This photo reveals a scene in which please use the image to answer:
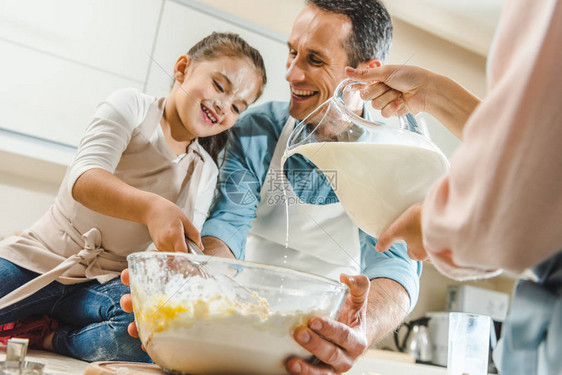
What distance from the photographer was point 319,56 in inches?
45.2

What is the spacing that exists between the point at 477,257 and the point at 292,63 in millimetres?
893

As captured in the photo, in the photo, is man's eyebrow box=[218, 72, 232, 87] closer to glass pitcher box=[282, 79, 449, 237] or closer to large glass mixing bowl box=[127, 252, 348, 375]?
glass pitcher box=[282, 79, 449, 237]

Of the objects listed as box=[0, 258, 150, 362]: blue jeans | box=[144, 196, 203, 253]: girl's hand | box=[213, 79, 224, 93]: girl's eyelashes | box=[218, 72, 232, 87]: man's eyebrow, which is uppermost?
box=[218, 72, 232, 87]: man's eyebrow

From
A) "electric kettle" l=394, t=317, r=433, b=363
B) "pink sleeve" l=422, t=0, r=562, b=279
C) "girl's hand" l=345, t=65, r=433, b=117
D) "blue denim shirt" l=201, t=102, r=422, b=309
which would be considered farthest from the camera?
"electric kettle" l=394, t=317, r=433, b=363

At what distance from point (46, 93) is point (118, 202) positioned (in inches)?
33.5

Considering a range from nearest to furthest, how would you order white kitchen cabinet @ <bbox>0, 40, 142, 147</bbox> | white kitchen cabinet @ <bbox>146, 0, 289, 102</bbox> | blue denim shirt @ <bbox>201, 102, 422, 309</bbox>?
blue denim shirt @ <bbox>201, 102, 422, 309</bbox>
white kitchen cabinet @ <bbox>0, 40, 142, 147</bbox>
white kitchen cabinet @ <bbox>146, 0, 289, 102</bbox>

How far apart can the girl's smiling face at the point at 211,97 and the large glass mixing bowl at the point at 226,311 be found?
0.68 meters

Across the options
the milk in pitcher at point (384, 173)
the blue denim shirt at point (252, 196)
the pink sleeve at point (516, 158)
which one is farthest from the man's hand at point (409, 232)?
the blue denim shirt at point (252, 196)

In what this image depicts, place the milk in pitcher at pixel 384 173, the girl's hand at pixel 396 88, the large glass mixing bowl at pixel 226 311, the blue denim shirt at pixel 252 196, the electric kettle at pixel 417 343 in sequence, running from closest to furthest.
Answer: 1. the large glass mixing bowl at pixel 226 311
2. the milk in pitcher at pixel 384 173
3. the girl's hand at pixel 396 88
4. the blue denim shirt at pixel 252 196
5. the electric kettle at pixel 417 343

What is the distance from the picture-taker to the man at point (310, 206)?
3.12ft

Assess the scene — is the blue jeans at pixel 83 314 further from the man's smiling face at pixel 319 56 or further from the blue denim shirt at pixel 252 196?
the man's smiling face at pixel 319 56

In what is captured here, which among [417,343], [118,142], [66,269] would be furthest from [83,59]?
[417,343]

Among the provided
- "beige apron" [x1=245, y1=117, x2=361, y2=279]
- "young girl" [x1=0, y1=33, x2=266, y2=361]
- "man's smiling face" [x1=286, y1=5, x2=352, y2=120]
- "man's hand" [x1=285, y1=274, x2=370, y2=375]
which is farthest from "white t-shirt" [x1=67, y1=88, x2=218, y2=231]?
"man's hand" [x1=285, y1=274, x2=370, y2=375]

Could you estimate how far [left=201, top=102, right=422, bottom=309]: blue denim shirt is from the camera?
1.00 metres
